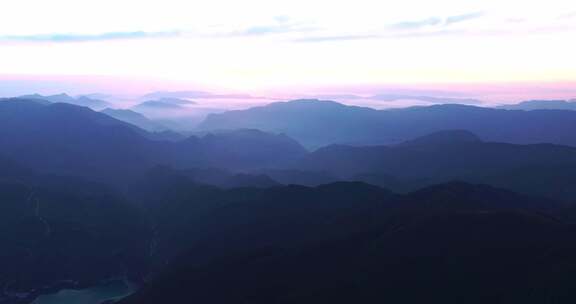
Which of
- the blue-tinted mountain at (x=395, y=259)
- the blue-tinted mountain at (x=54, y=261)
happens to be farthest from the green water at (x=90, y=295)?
the blue-tinted mountain at (x=395, y=259)

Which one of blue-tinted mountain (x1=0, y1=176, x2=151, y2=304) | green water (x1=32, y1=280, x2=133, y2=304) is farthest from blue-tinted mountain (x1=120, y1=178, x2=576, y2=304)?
blue-tinted mountain (x1=0, y1=176, x2=151, y2=304)

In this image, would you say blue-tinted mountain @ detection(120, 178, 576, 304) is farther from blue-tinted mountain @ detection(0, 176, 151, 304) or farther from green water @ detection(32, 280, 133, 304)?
blue-tinted mountain @ detection(0, 176, 151, 304)

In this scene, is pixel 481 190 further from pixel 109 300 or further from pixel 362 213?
pixel 109 300

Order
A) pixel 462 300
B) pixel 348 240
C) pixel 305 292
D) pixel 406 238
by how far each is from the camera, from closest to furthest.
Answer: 1. pixel 462 300
2. pixel 305 292
3. pixel 406 238
4. pixel 348 240

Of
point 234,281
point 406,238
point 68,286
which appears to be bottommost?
point 68,286

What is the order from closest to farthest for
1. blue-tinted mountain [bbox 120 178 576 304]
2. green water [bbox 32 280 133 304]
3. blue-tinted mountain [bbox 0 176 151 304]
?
blue-tinted mountain [bbox 120 178 576 304]
green water [bbox 32 280 133 304]
blue-tinted mountain [bbox 0 176 151 304]

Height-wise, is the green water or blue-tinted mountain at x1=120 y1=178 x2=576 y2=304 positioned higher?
blue-tinted mountain at x1=120 y1=178 x2=576 y2=304

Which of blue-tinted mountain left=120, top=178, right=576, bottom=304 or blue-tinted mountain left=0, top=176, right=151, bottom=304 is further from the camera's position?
blue-tinted mountain left=0, top=176, right=151, bottom=304

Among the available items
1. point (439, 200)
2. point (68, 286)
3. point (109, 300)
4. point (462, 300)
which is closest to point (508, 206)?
point (439, 200)
